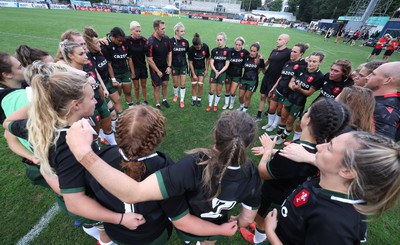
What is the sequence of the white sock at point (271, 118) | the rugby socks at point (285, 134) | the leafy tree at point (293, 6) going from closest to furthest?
the rugby socks at point (285, 134), the white sock at point (271, 118), the leafy tree at point (293, 6)

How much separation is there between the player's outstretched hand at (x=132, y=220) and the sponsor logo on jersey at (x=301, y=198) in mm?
1268

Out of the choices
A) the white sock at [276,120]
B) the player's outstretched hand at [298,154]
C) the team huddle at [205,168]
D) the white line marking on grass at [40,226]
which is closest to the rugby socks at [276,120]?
the white sock at [276,120]

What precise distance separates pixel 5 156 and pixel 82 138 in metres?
4.25

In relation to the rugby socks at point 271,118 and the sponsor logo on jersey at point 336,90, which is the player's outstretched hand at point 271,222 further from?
the rugby socks at point 271,118

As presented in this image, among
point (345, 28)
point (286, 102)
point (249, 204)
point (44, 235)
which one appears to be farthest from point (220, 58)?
point (345, 28)

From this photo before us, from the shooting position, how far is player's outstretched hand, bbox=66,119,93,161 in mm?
1188

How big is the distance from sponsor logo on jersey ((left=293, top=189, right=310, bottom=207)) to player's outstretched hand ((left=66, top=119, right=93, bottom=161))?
159 cm

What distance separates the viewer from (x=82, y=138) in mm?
1223

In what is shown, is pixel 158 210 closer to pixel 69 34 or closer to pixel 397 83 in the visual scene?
pixel 397 83

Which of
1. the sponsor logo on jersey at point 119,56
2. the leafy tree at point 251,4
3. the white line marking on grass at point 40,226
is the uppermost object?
the leafy tree at point 251,4

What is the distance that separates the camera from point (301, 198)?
153cm

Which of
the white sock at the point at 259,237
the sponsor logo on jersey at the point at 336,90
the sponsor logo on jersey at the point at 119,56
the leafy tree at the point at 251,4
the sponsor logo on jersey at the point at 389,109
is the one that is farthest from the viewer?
the leafy tree at the point at 251,4

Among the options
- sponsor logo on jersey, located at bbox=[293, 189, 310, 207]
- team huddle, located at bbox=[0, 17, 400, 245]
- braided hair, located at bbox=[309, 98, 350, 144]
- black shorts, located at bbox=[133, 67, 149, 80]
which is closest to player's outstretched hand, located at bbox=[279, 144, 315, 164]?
team huddle, located at bbox=[0, 17, 400, 245]

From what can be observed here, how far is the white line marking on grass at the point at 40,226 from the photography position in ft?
8.37
